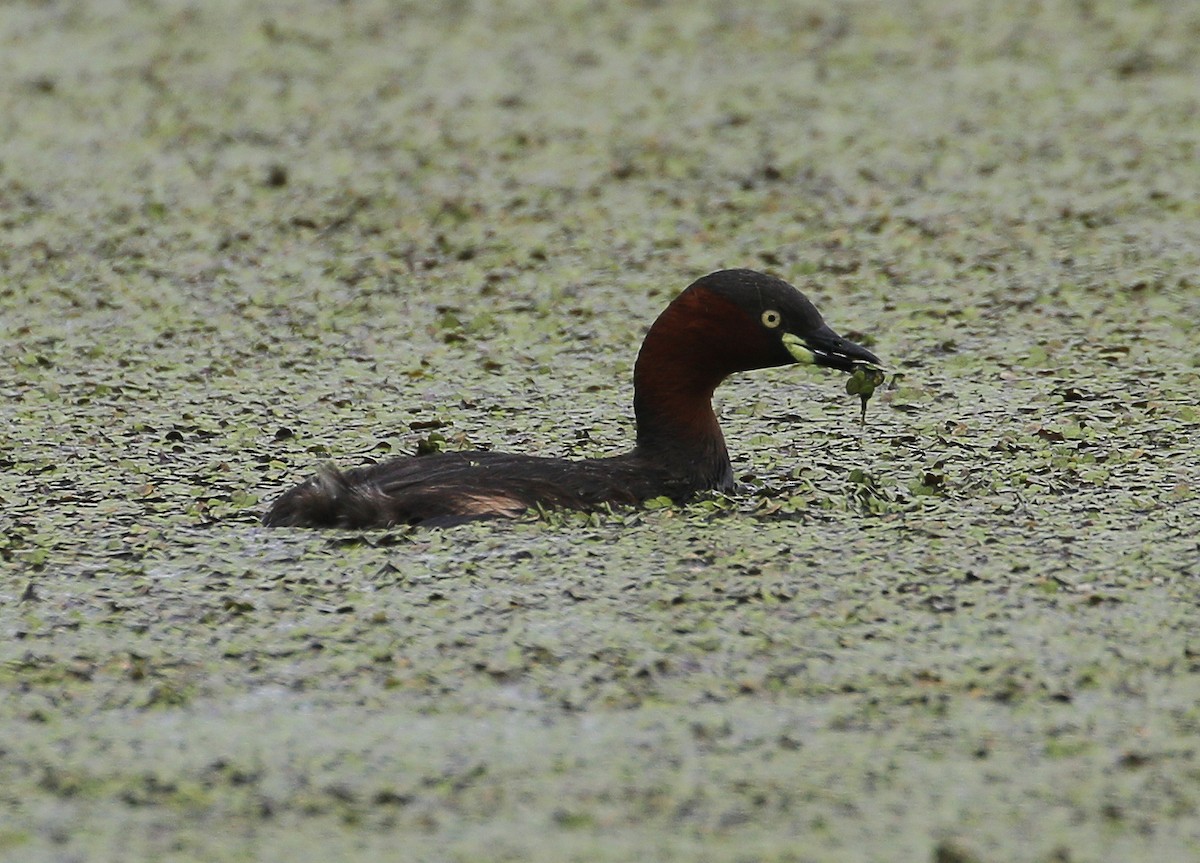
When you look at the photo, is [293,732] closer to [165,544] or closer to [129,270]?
[165,544]

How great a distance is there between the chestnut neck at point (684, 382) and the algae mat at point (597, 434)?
18 centimetres

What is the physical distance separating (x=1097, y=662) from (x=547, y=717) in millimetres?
1175

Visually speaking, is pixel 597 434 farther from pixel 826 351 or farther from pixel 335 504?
pixel 335 504

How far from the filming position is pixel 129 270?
29.3 ft

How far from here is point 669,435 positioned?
5.96 m

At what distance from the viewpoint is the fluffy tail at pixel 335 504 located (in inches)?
218

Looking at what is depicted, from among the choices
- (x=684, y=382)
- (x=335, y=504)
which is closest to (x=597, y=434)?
(x=684, y=382)

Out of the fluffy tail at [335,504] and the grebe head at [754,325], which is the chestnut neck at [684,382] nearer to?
the grebe head at [754,325]

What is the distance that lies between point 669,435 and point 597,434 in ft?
2.52


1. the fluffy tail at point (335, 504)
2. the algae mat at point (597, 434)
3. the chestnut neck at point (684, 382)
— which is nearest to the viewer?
the algae mat at point (597, 434)

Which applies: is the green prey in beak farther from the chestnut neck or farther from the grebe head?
the chestnut neck

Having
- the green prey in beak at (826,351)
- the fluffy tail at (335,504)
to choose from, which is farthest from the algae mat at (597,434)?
the green prey in beak at (826,351)

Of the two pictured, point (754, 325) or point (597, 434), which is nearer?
point (754, 325)

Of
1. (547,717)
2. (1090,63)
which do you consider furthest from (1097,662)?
(1090,63)
